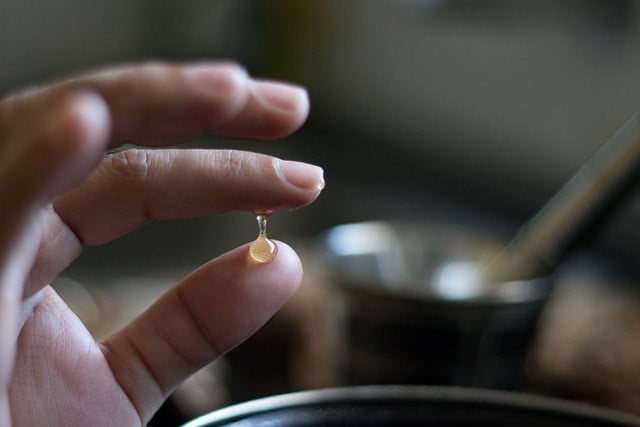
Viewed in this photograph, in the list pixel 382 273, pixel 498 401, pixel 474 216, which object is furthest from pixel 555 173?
pixel 498 401

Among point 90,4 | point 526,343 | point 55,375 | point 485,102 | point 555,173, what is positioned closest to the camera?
point 55,375

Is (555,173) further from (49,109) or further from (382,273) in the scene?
(49,109)

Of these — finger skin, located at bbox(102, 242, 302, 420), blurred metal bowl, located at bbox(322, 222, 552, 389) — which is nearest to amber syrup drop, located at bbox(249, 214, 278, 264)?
finger skin, located at bbox(102, 242, 302, 420)

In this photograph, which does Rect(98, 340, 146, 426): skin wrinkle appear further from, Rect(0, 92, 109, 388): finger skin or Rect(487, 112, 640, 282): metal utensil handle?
Rect(487, 112, 640, 282): metal utensil handle

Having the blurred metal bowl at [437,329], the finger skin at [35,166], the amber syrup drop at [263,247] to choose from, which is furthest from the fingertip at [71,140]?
the blurred metal bowl at [437,329]

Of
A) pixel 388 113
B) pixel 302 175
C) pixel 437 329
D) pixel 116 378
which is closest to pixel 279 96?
pixel 302 175

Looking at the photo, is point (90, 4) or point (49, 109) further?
point (90, 4)
